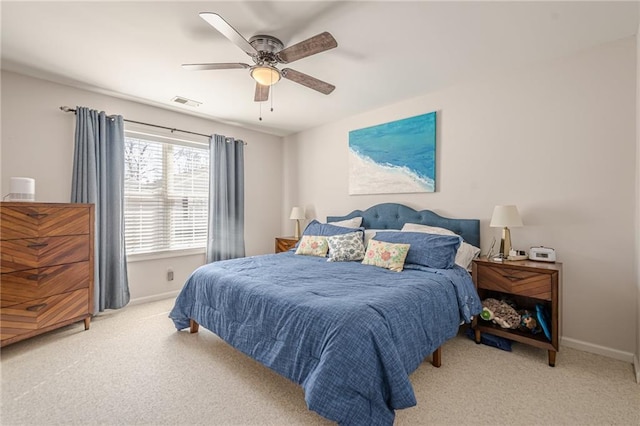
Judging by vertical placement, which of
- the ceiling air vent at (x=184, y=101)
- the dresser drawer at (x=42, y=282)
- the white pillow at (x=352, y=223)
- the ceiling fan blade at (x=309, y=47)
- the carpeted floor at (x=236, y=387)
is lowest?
the carpeted floor at (x=236, y=387)

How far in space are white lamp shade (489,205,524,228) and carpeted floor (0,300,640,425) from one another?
1067mm

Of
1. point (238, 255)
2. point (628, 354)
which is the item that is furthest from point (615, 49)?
point (238, 255)

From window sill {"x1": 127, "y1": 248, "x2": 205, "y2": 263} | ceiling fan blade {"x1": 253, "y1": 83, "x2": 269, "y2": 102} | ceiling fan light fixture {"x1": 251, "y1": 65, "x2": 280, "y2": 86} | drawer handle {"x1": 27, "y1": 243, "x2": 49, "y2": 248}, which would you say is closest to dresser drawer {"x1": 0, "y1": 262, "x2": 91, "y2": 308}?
drawer handle {"x1": 27, "y1": 243, "x2": 49, "y2": 248}

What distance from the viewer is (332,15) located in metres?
2.04

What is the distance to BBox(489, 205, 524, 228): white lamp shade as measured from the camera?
2.54m

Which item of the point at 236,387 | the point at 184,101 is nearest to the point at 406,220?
the point at 236,387

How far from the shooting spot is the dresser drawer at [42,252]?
7.89 feet

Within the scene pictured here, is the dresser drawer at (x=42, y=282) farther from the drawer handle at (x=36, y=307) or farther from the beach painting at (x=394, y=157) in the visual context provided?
the beach painting at (x=394, y=157)

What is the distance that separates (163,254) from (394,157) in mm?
3253

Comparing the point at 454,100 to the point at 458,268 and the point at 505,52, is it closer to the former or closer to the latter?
the point at 505,52

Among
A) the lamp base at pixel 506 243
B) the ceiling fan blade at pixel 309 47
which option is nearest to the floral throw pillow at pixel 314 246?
the lamp base at pixel 506 243

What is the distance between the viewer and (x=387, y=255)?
273 cm

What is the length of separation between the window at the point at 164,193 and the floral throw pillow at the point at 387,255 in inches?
105

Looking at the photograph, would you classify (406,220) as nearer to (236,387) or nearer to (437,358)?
(437,358)
